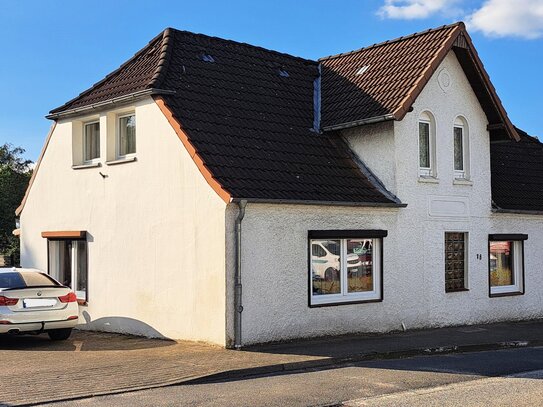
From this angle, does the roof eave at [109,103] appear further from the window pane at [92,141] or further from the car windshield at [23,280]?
the car windshield at [23,280]

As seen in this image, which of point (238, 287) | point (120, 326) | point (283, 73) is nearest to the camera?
point (238, 287)

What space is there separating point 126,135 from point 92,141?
56.4 inches

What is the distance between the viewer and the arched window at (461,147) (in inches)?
701

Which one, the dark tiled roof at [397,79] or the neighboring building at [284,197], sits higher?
the dark tiled roof at [397,79]

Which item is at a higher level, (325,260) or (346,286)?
(325,260)

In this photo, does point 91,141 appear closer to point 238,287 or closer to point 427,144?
point 238,287

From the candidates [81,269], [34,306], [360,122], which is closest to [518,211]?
[360,122]

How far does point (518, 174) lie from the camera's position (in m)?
20.4

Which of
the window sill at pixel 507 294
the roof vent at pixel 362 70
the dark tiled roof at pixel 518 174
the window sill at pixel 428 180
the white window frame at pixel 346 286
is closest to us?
the white window frame at pixel 346 286

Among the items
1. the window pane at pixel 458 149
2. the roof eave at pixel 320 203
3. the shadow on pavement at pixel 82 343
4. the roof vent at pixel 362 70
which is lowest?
the shadow on pavement at pixel 82 343

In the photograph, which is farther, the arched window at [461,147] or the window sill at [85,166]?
the arched window at [461,147]

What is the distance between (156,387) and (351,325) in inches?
237

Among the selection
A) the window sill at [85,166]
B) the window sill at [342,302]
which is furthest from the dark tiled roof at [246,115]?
the window sill at [342,302]

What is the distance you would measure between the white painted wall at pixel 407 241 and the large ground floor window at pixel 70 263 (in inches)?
206
